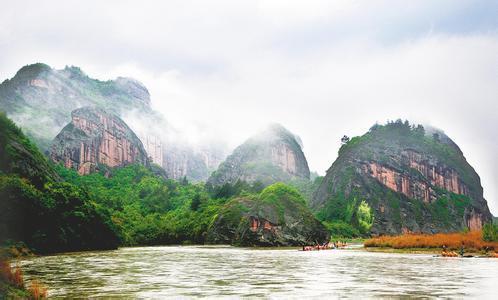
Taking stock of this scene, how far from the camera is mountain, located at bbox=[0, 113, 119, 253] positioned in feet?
192

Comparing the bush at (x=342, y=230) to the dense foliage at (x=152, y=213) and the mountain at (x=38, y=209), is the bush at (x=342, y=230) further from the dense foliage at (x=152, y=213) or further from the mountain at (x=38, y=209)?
the mountain at (x=38, y=209)

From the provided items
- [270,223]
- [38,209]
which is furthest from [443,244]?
[38,209]

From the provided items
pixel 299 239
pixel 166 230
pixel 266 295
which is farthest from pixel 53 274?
pixel 166 230

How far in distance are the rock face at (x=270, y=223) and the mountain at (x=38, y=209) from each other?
1333 inches

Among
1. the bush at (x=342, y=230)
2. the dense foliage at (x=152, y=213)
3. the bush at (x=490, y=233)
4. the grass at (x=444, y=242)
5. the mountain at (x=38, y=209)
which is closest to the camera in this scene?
the mountain at (x=38, y=209)

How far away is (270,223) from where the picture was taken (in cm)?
10725

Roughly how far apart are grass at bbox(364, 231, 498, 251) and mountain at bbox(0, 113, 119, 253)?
→ 48130 millimetres

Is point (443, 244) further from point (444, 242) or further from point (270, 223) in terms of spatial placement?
point (270, 223)

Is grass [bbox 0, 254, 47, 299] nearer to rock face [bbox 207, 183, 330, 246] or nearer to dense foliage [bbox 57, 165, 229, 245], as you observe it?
dense foliage [bbox 57, 165, 229, 245]

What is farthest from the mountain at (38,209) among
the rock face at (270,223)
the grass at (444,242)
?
the grass at (444,242)

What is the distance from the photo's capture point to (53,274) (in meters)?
32.2

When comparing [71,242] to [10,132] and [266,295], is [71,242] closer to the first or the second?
[10,132]

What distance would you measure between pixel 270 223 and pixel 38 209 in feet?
184

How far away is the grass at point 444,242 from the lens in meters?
60.5
